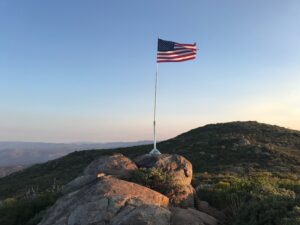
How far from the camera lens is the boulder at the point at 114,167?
16641 millimetres

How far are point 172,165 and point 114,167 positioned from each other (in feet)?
7.54

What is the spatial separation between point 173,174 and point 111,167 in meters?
2.34

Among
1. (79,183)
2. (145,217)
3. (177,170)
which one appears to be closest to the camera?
(145,217)

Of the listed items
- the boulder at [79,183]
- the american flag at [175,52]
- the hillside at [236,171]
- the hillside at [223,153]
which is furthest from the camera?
the hillside at [223,153]

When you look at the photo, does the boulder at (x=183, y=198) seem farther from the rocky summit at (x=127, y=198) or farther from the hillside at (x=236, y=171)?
the hillside at (x=236, y=171)

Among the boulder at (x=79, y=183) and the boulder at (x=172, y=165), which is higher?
the boulder at (x=172, y=165)

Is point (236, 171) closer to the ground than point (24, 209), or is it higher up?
higher up

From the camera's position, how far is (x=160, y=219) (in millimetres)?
12125

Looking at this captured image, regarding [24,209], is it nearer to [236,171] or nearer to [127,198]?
[127,198]

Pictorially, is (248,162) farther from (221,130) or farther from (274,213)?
(274,213)

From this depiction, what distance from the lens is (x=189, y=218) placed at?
12891 millimetres

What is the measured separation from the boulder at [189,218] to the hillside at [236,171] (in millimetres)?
731

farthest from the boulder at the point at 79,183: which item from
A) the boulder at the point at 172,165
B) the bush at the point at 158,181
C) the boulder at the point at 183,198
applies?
the boulder at the point at 183,198

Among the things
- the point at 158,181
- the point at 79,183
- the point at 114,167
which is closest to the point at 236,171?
the point at 114,167
